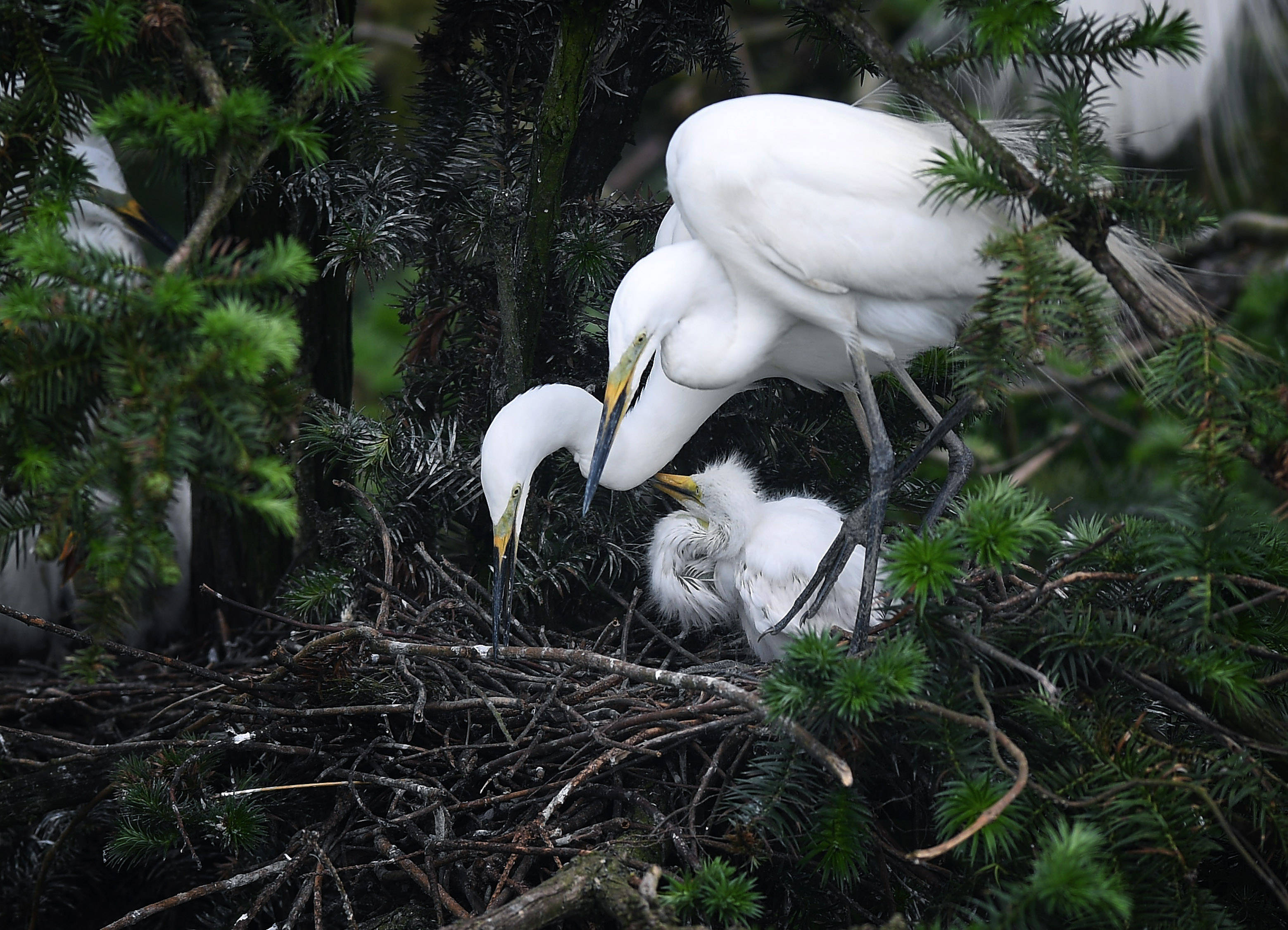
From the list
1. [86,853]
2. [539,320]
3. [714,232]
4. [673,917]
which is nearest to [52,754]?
[86,853]

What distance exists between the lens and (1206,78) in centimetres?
334

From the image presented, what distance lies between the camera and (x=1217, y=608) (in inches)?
50.1

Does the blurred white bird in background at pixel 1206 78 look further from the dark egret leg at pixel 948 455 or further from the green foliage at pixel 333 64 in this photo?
the green foliage at pixel 333 64

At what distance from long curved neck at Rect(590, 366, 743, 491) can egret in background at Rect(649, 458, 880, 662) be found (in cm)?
16

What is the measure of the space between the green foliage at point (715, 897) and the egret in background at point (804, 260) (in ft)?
1.71

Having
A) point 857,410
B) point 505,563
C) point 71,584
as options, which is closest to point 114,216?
point 71,584

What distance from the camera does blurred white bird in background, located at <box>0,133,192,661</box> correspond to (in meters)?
2.27

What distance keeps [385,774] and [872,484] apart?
0.91 meters

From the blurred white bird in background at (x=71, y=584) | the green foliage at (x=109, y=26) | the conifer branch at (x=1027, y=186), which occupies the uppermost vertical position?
the green foliage at (x=109, y=26)

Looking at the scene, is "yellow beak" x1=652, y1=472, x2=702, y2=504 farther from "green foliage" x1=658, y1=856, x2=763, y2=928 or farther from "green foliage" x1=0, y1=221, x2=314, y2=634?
"green foliage" x1=0, y1=221, x2=314, y2=634

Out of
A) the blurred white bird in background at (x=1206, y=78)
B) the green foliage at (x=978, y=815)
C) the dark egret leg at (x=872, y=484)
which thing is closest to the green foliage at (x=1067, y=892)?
the green foliage at (x=978, y=815)

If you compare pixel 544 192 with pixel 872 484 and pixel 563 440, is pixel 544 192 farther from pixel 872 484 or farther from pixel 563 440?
pixel 872 484

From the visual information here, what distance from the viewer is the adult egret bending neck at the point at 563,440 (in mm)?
1752

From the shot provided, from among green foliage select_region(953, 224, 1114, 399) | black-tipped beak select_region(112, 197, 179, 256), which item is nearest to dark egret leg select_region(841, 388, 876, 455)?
green foliage select_region(953, 224, 1114, 399)
